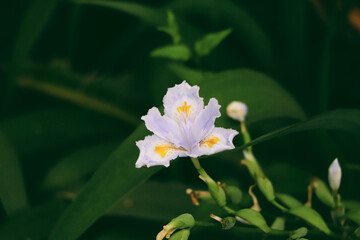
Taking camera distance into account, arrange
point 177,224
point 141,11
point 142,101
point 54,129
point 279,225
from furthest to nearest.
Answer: point 142,101, point 54,129, point 141,11, point 279,225, point 177,224

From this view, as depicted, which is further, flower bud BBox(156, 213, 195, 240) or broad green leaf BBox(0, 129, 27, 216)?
broad green leaf BBox(0, 129, 27, 216)

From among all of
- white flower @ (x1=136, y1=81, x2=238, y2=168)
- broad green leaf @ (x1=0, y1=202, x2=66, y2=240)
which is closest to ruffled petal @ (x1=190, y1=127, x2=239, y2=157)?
white flower @ (x1=136, y1=81, x2=238, y2=168)

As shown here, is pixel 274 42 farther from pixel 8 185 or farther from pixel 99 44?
pixel 8 185

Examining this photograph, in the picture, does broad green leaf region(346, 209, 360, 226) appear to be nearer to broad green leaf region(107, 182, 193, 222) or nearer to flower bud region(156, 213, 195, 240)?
flower bud region(156, 213, 195, 240)

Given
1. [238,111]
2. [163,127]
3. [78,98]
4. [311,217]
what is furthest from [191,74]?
[78,98]

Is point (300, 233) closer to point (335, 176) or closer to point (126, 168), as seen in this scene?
point (335, 176)

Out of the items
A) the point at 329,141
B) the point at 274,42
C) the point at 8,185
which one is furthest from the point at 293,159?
the point at 8,185

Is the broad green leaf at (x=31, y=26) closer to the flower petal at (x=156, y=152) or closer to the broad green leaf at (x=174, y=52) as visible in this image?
the broad green leaf at (x=174, y=52)
